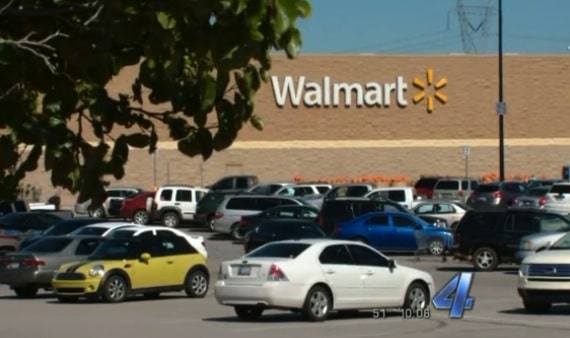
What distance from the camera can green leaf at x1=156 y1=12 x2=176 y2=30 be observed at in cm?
478

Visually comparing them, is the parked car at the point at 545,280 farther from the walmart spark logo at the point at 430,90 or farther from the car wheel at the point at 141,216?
the walmart spark logo at the point at 430,90

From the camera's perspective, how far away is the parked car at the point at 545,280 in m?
22.8

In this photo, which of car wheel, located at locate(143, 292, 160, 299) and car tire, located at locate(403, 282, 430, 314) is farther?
car wheel, located at locate(143, 292, 160, 299)

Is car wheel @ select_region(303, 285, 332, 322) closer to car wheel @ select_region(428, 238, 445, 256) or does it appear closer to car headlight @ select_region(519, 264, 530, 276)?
car headlight @ select_region(519, 264, 530, 276)

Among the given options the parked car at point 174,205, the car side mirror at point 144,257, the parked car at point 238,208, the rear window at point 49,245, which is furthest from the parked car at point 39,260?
the parked car at point 174,205

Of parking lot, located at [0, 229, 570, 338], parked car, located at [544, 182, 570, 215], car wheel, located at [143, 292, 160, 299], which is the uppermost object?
parked car, located at [544, 182, 570, 215]

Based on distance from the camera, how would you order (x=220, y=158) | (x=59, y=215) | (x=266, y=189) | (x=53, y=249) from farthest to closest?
(x=220, y=158)
(x=266, y=189)
(x=59, y=215)
(x=53, y=249)

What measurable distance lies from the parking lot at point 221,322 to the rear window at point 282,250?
3.82 ft

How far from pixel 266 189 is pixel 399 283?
34133 mm

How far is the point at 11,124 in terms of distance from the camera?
17.5 feet

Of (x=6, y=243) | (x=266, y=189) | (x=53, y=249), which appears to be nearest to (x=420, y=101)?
(x=266, y=189)

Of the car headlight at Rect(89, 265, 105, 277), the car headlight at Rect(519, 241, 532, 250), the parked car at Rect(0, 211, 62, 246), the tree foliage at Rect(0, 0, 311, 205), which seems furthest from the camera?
the parked car at Rect(0, 211, 62, 246)

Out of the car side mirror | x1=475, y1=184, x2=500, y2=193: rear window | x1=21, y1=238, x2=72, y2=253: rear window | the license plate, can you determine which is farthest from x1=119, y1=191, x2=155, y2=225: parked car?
the license plate

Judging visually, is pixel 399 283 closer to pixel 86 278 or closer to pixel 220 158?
pixel 86 278
